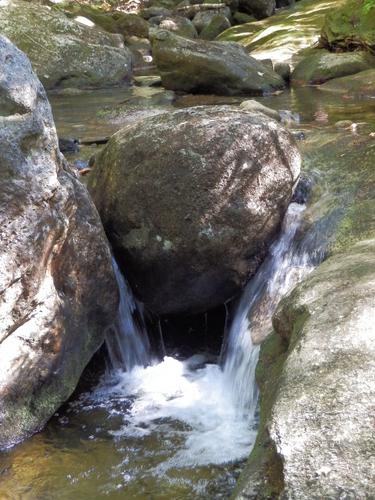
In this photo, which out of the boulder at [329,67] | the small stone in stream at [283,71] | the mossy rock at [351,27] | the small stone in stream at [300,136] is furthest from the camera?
the mossy rock at [351,27]

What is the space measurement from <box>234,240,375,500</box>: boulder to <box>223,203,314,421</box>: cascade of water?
1357mm

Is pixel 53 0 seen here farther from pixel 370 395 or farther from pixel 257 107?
pixel 370 395

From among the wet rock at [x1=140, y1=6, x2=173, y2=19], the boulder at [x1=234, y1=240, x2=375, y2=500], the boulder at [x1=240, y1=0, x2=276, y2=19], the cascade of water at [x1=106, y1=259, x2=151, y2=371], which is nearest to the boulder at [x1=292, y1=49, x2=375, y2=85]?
the cascade of water at [x1=106, y1=259, x2=151, y2=371]

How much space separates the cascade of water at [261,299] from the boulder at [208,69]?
7.58 m

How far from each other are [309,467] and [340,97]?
9968 millimetres

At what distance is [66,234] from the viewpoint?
4.00 metres

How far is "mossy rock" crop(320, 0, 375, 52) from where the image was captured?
1424 centimetres

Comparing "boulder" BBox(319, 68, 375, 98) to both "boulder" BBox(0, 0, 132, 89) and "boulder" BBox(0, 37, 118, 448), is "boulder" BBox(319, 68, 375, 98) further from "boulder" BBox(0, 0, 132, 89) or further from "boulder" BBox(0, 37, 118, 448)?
"boulder" BBox(0, 37, 118, 448)

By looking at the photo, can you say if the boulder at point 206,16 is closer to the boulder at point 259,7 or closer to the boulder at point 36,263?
the boulder at point 259,7

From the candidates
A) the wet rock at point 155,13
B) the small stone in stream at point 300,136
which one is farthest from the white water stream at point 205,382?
the wet rock at point 155,13

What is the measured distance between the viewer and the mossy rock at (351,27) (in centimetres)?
1424

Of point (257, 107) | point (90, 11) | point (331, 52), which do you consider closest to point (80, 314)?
point (257, 107)

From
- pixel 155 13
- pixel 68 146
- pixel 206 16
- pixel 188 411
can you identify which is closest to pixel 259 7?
pixel 206 16

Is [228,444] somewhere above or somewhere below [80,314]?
below
